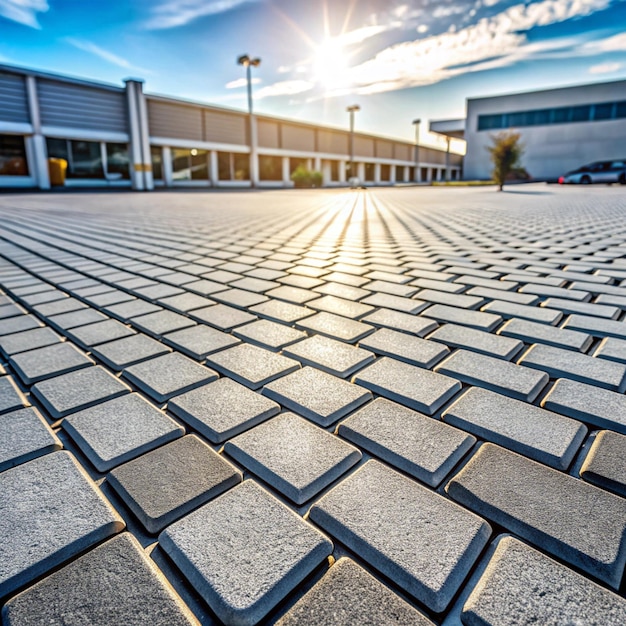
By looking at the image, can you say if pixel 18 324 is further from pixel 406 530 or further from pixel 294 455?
pixel 406 530

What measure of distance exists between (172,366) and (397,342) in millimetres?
1111

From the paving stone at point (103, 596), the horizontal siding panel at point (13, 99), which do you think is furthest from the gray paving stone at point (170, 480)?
the horizontal siding panel at point (13, 99)

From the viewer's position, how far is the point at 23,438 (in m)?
1.42

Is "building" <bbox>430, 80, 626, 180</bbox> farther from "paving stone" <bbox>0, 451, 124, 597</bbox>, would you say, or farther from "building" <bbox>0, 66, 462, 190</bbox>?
"paving stone" <bbox>0, 451, 124, 597</bbox>

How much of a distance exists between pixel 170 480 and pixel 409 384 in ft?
3.20

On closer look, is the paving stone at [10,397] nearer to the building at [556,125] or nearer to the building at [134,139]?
the building at [134,139]

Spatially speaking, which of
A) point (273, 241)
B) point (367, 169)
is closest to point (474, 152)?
point (367, 169)

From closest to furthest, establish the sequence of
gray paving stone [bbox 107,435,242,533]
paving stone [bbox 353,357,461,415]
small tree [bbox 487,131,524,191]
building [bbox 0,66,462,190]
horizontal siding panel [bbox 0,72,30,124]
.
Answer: gray paving stone [bbox 107,435,242,533]
paving stone [bbox 353,357,461,415]
small tree [bbox 487,131,524,191]
horizontal siding panel [bbox 0,72,30,124]
building [bbox 0,66,462,190]

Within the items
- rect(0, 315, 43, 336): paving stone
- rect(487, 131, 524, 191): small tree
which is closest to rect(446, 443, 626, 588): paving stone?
rect(0, 315, 43, 336): paving stone

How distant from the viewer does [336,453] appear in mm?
1299

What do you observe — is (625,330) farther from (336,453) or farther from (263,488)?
(263,488)

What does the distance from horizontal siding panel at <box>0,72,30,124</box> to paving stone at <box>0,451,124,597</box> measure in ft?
90.0

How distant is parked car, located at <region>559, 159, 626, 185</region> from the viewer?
1016 inches

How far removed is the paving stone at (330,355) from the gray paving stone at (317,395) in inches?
2.9
